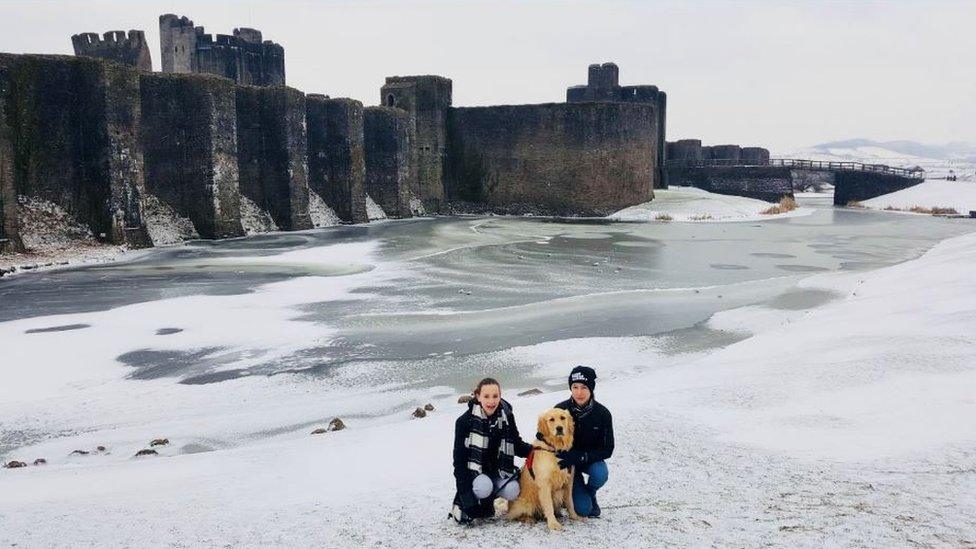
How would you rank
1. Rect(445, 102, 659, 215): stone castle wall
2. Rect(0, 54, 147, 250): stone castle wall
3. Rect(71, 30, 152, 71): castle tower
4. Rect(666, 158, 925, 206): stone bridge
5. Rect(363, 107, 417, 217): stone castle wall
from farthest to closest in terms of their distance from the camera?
Rect(666, 158, 925, 206): stone bridge < Rect(71, 30, 152, 71): castle tower < Rect(445, 102, 659, 215): stone castle wall < Rect(363, 107, 417, 217): stone castle wall < Rect(0, 54, 147, 250): stone castle wall

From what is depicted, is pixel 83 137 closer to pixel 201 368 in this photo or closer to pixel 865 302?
pixel 201 368

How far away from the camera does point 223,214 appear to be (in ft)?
84.9

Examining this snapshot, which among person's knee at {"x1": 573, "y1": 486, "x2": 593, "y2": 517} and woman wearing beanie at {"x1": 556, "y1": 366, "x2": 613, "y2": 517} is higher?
woman wearing beanie at {"x1": 556, "y1": 366, "x2": 613, "y2": 517}

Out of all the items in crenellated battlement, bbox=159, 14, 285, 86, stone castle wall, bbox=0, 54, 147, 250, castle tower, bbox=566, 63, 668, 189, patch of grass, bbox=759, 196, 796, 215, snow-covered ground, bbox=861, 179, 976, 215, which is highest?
crenellated battlement, bbox=159, 14, 285, 86

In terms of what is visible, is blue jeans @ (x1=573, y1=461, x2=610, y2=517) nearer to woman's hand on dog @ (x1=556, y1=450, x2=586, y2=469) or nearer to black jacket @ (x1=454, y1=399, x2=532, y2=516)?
woman's hand on dog @ (x1=556, y1=450, x2=586, y2=469)

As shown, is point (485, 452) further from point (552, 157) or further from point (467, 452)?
point (552, 157)

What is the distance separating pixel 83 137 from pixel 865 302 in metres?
19.6

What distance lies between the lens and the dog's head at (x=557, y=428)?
4305 mm

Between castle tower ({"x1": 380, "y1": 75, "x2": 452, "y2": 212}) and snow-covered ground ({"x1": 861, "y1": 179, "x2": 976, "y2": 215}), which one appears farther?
snow-covered ground ({"x1": 861, "y1": 179, "x2": 976, "y2": 215})

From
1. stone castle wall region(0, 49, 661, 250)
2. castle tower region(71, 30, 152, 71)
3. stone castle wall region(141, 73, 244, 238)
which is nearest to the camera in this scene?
stone castle wall region(0, 49, 661, 250)

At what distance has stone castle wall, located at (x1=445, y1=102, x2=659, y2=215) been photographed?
38.4 metres

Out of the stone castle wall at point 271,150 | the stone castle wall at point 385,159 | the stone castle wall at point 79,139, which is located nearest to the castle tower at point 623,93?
the stone castle wall at point 385,159

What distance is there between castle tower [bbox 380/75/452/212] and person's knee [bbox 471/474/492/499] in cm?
3603

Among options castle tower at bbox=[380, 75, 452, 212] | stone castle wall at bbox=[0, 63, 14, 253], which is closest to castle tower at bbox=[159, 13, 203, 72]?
castle tower at bbox=[380, 75, 452, 212]
